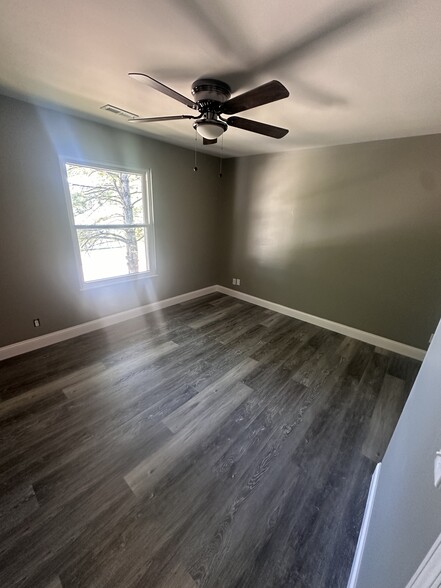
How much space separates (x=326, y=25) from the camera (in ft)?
3.51

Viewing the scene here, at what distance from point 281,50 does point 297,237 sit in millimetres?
2468

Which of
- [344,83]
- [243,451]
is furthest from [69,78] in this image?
[243,451]

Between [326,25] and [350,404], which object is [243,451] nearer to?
[350,404]

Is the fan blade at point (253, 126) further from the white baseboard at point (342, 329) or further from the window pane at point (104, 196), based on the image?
the white baseboard at point (342, 329)

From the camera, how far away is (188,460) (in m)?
1.61

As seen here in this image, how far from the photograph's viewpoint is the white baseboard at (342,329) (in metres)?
2.87

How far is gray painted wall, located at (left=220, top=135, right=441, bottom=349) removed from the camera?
8.54ft

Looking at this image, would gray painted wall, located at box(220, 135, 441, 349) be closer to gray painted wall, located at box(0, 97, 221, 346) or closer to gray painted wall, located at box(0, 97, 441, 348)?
gray painted wall, located at box(0, 97, 441, 348)

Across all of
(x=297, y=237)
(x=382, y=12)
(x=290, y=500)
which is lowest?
(x=290, y=500)

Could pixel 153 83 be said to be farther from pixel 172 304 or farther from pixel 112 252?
pixel 172 304

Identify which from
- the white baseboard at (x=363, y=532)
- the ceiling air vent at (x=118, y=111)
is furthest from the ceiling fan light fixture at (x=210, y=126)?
the white baseboard at (x=363, y=532)

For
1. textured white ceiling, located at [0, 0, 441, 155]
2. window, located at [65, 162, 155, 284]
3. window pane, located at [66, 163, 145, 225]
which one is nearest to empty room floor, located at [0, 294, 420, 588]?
window, located at [65, 162, 155, 284]

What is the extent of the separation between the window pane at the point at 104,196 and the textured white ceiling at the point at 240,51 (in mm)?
751

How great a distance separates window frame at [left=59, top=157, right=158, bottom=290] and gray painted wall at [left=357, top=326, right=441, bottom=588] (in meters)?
3.27
